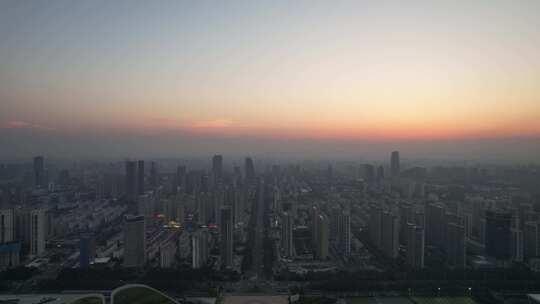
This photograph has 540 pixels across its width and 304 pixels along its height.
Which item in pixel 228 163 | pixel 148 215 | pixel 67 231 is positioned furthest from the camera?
pixel 228 163

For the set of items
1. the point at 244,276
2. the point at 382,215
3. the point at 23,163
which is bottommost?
the point at 244,276

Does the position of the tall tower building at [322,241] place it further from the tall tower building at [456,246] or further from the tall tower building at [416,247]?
the tall tower building at [456,246]

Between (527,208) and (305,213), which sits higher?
(527,208)

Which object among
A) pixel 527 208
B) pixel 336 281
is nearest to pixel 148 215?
pixel 336 281

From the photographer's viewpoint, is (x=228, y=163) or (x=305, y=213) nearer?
(x=305, y=213)

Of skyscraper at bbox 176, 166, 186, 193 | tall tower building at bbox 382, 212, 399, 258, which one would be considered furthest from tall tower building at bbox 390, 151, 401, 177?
skyscraper at bbox 176, 166, 186, 193

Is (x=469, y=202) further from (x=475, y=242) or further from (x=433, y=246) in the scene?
(x=433, y=246)

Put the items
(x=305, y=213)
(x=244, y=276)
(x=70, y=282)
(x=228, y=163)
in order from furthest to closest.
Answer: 1. (x=228, y=163)
2. (x=305, y=213)
3. (x=244, y=276)
4. (x=70, y=282)
